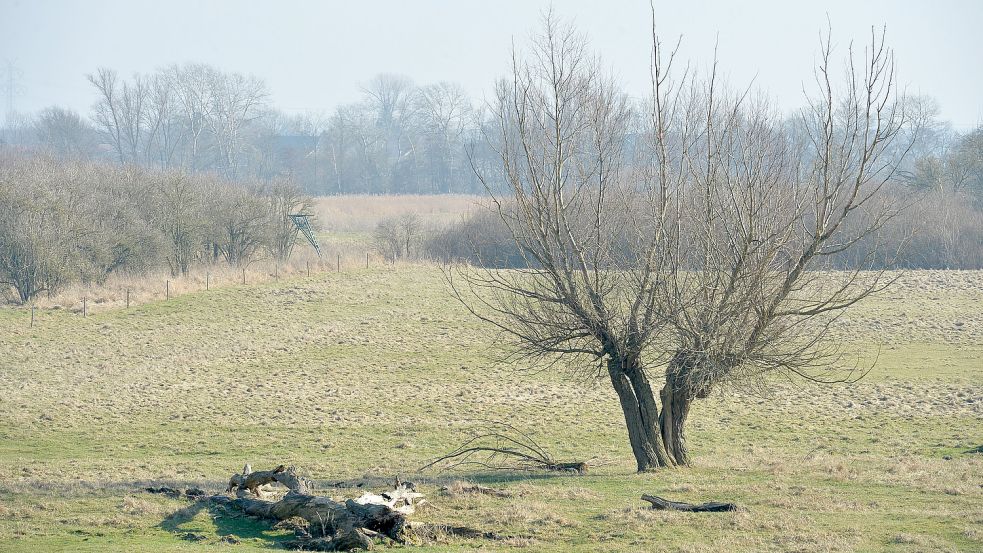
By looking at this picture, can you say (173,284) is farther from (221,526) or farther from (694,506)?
(694,506)

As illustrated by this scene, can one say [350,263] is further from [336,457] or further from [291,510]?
[291,510]

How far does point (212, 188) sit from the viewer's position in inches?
2515

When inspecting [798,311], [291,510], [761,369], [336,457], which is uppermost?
[798,311]

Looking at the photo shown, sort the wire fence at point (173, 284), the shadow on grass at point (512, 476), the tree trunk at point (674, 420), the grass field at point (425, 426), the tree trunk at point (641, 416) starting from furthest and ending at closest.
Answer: the wire fence at point (173, 284) → the tree trunk at point (674, 420) → the tree trunk at point (641, 416) → the shadow on grass at point (512, 476) → the grass field at point (425, 426)

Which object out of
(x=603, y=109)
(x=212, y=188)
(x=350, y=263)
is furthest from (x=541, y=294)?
(x=212, y=188)

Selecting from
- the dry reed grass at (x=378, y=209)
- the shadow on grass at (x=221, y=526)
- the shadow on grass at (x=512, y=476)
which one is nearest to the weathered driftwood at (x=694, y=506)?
the shadow on grass at (x=512, y=476)

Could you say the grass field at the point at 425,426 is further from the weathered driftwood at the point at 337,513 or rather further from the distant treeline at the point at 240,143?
the distant treeline at the point at 240,143

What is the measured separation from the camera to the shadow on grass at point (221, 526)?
11266 millimetres

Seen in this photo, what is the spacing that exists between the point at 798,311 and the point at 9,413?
22802 millimetres

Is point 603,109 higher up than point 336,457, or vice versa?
point 603,109

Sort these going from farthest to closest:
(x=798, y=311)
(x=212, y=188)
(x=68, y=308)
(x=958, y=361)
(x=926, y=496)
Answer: (x=212, y=188) → (x=68, y=308) → (x=958, y=361) → (x=798, y=311) → (x=926, y=496)

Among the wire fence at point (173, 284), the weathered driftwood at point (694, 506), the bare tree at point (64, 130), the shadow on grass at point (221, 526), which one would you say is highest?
the bare tree at point (64, 130)

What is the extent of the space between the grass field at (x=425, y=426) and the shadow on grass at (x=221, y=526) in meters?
0.05

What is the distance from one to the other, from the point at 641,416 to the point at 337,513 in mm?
7323
